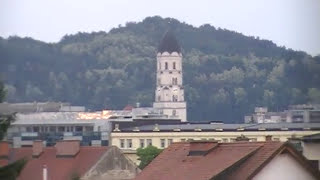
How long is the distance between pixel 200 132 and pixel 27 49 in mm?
64753

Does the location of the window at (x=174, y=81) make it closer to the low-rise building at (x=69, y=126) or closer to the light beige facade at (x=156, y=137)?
the low-rise building at (x=69, y=126)

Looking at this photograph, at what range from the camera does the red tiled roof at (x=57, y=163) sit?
38.5 meters

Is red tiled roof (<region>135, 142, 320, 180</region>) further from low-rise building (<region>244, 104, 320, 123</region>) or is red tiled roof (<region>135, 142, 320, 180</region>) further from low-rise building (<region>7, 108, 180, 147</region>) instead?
low-rise building (<region>7, 108, 180, 147</region>)

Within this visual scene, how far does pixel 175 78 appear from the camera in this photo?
7126 inches

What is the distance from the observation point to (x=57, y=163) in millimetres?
42344

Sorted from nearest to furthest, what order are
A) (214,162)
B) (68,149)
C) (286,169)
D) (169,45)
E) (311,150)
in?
(286,169), (311,150), (214,162), (68,149), (169,45)

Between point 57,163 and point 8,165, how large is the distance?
2566 centimetres

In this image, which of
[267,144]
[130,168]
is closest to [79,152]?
[130,168]

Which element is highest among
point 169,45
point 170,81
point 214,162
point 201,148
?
point 169,45

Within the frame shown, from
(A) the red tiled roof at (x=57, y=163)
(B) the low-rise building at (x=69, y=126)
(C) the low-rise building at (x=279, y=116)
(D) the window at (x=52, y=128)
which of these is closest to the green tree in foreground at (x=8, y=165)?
(A) the red tiled roof at (x=57, y=163)

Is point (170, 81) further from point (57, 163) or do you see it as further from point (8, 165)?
point (8, 165)

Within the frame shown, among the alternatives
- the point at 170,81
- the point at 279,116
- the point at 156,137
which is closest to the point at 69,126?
the point at 156,137

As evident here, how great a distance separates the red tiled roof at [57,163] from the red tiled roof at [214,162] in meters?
13.2

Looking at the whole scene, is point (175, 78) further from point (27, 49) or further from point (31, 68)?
point (27, 49)
